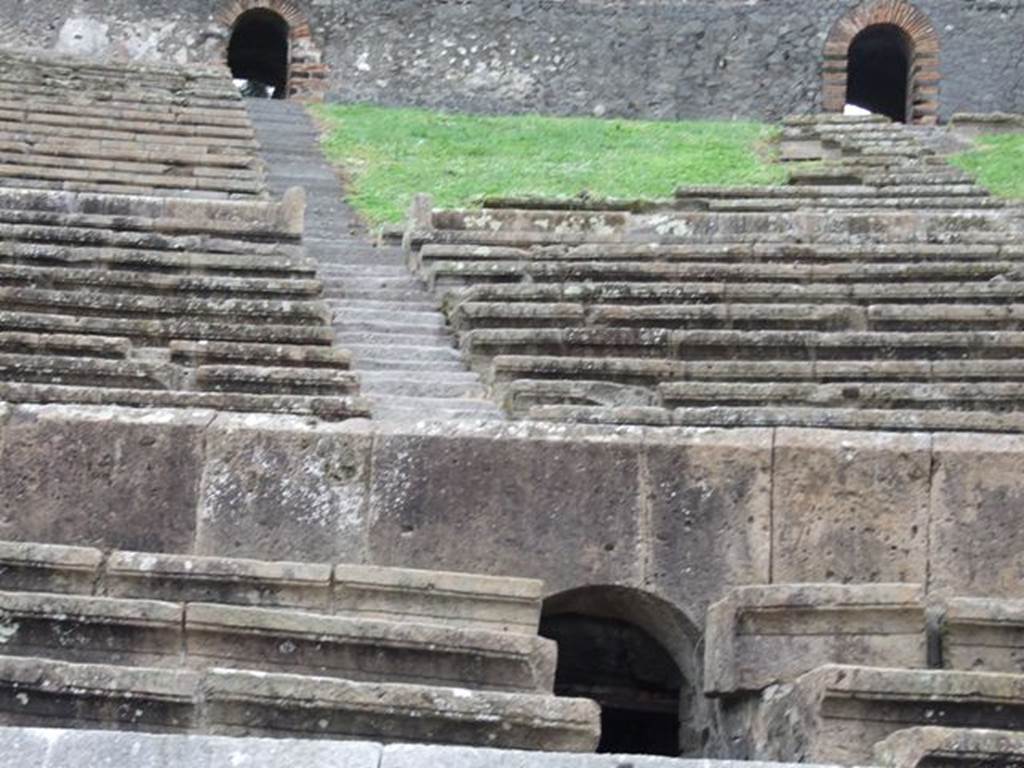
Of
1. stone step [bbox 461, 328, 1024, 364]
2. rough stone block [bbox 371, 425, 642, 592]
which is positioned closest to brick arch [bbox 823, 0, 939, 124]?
stone step [bbox 461, 328, 1024, 364]

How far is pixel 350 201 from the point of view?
47.9 feet

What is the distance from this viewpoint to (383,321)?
34.1ft

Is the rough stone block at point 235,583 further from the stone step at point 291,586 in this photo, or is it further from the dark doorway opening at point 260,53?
the dark doorway opening at point 260,53

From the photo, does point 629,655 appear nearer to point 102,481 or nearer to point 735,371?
point 102,481

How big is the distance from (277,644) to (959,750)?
6.51 feet

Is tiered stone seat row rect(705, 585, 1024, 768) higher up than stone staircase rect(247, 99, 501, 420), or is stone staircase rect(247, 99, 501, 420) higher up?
stone staircase rect(247, 99, 501, 420)

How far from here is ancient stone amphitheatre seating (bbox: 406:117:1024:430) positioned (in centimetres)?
848

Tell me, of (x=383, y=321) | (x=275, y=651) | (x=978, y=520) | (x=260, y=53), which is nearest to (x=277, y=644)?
(x=275, y=651)

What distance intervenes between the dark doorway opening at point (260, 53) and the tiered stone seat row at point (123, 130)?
1.76m

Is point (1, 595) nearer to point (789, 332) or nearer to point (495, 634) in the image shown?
point (495, 634)

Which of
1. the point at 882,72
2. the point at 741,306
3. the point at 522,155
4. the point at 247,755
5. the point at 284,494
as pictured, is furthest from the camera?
the point at 882,72

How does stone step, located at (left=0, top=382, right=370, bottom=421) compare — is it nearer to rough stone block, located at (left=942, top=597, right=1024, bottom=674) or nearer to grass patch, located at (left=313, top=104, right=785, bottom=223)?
rough stone block, located at (left=942, top=597, right=1024, bottom=674)

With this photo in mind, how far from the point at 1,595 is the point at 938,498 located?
9.83 ft

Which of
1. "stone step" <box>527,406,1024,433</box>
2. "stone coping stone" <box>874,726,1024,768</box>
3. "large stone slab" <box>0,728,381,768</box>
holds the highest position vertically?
"stone step" <box>527,406,1024,433</box>
